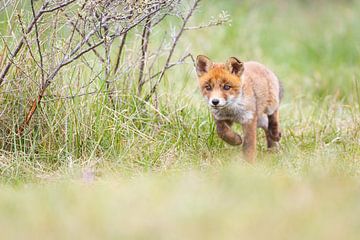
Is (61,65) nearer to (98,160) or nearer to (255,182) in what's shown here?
(98,160)

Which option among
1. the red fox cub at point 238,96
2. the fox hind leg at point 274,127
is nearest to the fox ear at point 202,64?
the red fox cub at point 238,96

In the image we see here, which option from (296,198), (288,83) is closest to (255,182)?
(296,198)

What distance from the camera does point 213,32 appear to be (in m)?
11.9

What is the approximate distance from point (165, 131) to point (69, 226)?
9.99 feet

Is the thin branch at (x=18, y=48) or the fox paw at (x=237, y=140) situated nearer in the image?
the thin branch at (x=18, y=48)

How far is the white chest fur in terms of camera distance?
7.27 metres

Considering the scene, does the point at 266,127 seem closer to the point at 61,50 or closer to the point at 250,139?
the point at 250,139

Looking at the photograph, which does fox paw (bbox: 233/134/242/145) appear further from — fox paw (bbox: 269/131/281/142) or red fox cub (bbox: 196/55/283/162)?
fox paw (bbox: 269/131/281/142)

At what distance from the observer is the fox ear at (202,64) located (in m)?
7.24

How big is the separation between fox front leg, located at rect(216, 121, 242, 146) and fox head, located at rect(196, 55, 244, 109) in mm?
229

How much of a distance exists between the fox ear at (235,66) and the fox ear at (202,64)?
0.18 m

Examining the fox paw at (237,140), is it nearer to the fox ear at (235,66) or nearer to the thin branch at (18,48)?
the fox ear at (235,66)

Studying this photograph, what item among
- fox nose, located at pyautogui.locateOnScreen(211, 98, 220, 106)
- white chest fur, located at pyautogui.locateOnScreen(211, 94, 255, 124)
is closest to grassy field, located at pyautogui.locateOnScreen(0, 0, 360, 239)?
white chest fur, located at pyautogui.locateOnScreen(211, 94, 255, 124)

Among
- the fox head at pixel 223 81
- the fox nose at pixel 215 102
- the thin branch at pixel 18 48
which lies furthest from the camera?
the fox head at pixel 223 81
